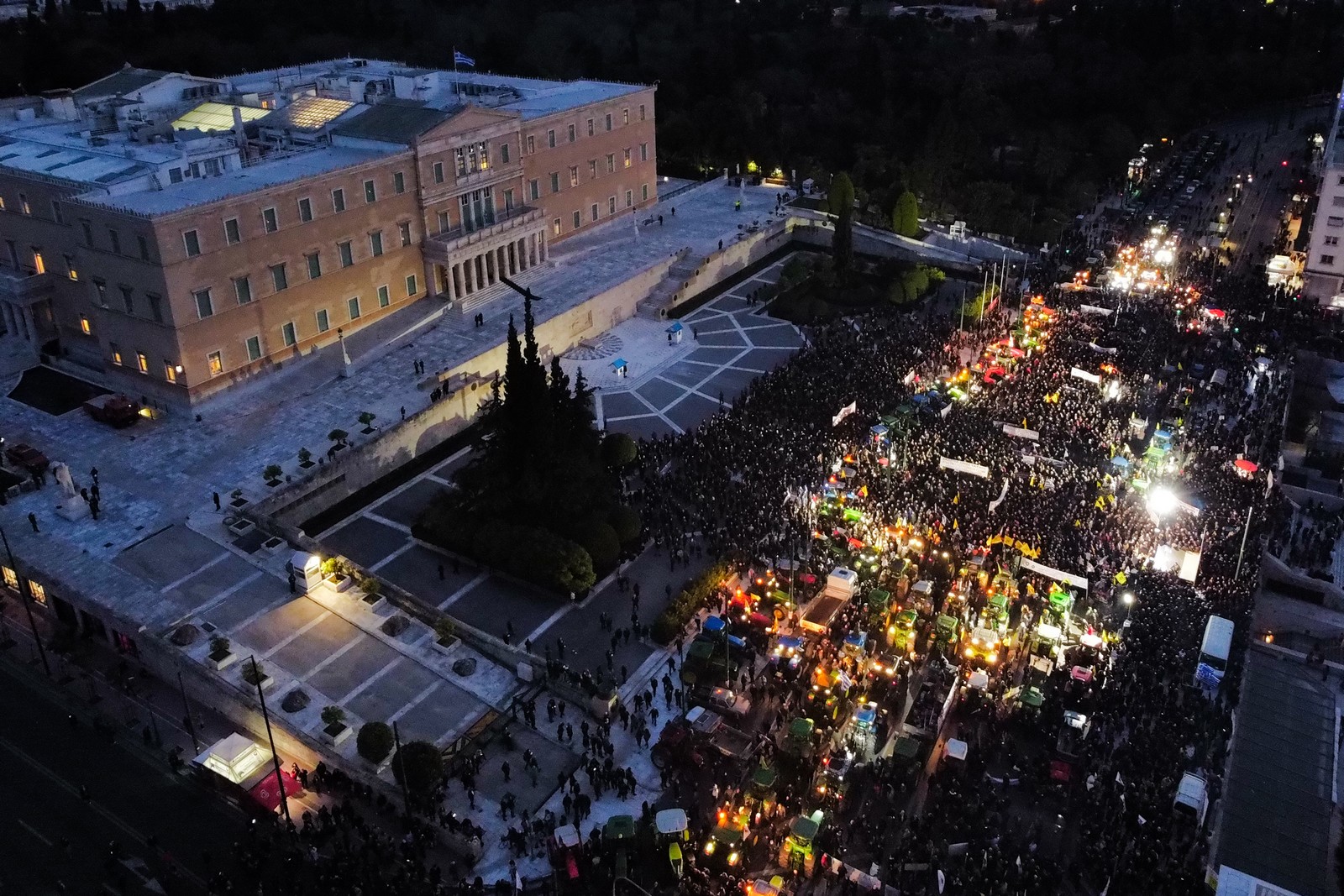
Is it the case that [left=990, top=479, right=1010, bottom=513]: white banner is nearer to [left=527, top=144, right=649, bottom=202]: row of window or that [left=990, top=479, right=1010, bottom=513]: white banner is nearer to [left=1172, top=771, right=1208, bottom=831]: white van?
[left=1172, top=771, right=1208, bottom=831]: white van

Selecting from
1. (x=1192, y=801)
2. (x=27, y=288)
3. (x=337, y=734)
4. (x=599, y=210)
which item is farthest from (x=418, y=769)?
(x=599, y=210)

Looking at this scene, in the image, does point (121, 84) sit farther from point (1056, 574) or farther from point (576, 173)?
point (1056, 574)

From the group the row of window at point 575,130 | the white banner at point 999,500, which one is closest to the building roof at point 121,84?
the row of window at point 575,130

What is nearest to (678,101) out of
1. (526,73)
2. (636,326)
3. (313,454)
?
(526,73)

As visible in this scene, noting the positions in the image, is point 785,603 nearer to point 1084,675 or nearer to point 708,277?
point 1084,675

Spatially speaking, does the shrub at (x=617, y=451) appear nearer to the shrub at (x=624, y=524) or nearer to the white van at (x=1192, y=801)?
the shrub at (x=624, y=524)

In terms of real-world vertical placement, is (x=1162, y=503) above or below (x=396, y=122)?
below

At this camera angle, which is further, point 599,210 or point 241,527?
point 599,210
